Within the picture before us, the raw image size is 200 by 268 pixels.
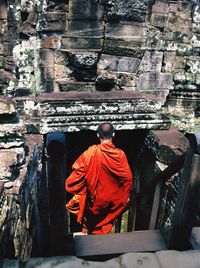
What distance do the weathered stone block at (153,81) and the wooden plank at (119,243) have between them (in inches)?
118

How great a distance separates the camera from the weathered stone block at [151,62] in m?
4.59

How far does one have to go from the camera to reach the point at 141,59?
4.57 m

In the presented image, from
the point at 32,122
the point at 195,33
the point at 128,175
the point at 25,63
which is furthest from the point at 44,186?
the point at 195,33

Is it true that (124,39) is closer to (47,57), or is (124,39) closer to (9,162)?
(47,57)

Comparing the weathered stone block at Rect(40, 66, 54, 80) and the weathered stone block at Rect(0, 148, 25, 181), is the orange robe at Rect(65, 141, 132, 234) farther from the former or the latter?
the weathered stone block at Rect(40, 66, 54, 80)

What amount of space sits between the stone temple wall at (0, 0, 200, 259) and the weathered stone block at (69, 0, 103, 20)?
13mm

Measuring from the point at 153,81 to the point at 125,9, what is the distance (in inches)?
45.2

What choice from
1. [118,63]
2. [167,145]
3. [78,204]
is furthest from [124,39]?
[78,204]

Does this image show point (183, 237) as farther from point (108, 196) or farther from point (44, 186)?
point (44, 186)

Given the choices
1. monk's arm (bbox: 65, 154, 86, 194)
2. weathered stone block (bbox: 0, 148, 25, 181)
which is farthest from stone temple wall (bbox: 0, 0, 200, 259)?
weathered stone block (bbox: 0, 148, 25, 181)

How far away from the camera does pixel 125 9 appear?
4.24 metres

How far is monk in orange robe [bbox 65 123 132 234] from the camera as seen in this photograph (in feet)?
11.4

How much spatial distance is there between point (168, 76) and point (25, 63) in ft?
7.23

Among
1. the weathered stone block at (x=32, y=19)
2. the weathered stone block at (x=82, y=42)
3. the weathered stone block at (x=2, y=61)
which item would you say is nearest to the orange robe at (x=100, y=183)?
the weathered stone block at (x=82, y=42)
